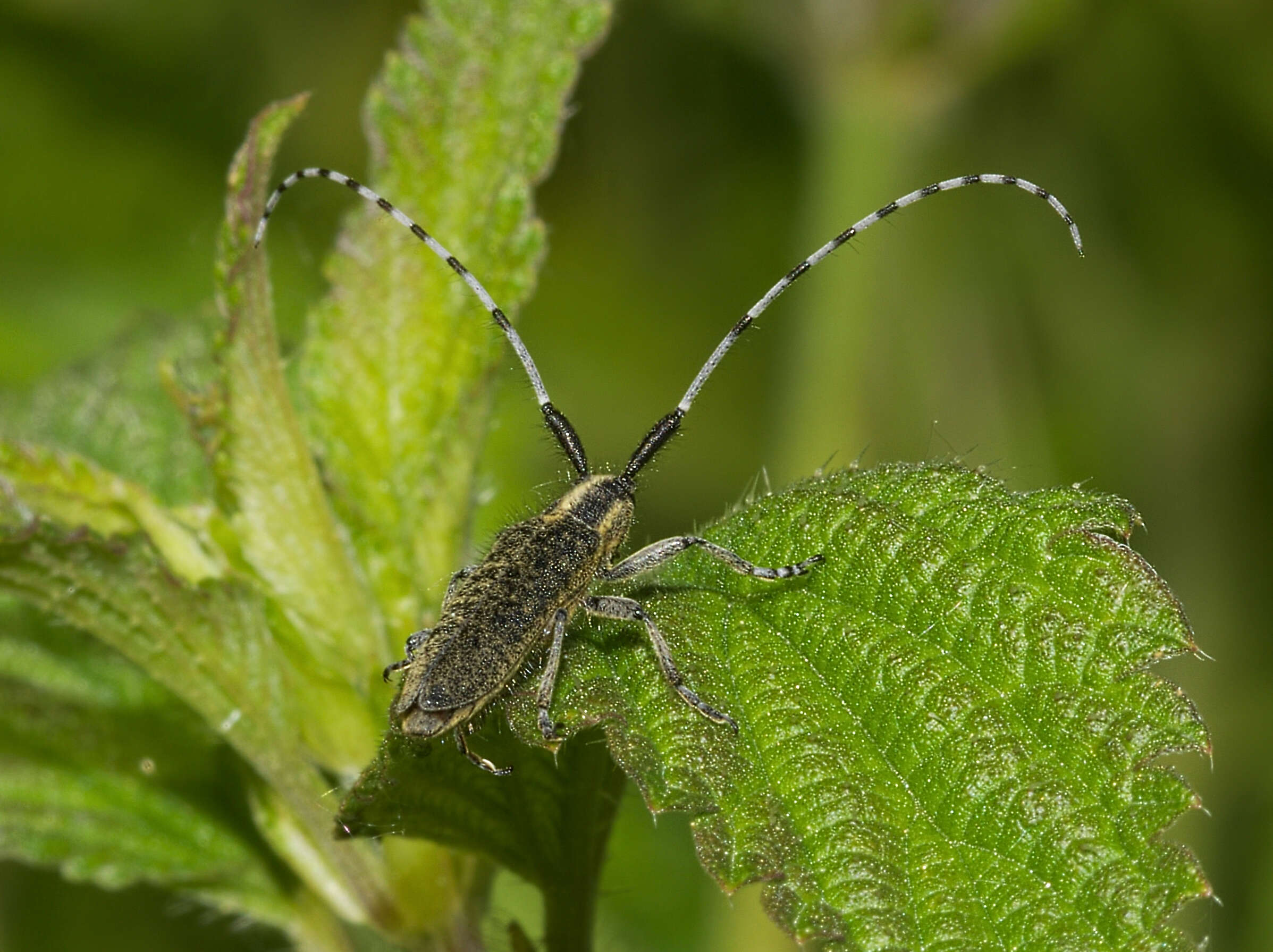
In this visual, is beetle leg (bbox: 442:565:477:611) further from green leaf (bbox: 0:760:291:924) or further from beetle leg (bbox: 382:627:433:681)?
green leaf (bbox: 0:760:291:924)

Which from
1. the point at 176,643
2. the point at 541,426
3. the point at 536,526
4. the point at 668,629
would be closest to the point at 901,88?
the point at 541,426

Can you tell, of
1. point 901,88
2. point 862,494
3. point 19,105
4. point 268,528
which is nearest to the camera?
point 862,494

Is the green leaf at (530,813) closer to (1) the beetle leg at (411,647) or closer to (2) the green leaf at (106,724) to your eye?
(1) the beetle leg at (411,647)

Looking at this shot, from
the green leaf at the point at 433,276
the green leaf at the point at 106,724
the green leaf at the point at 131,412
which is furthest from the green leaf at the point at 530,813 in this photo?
the green leaf at the point at 131,412

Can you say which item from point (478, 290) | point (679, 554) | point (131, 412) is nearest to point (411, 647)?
point (679, 554)

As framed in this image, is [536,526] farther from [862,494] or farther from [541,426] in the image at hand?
[862,494]
